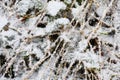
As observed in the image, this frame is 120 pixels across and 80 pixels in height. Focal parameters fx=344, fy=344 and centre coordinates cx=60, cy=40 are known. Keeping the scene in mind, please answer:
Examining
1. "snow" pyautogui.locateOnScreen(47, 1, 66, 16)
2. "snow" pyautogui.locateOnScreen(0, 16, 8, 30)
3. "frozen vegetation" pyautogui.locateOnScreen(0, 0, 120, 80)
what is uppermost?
"snow" pyautogui.locateOnScreen(47, 1, 66, 16)

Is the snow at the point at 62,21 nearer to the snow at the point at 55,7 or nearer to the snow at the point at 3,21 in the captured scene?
the snow at the point at 55,7

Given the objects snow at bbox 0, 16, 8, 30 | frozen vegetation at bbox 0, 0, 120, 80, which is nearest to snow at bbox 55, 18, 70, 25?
frozen vegetation at bbox 0, 0, 120, 80

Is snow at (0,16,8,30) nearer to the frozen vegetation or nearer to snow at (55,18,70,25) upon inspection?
the frozen vegetation

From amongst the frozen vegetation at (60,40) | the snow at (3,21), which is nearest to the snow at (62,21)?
the frozen vegetation at (60,40)

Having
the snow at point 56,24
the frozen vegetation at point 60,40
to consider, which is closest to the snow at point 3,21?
the frozen vegetation at point 60,40

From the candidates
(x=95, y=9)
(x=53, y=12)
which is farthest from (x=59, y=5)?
(x=95, y=9)

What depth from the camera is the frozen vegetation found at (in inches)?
56.2

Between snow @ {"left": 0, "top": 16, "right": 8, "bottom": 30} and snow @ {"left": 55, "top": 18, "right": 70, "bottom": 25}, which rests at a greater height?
snow @ {"left": 0, "top": 16, "right": 8, "bottom": 30}

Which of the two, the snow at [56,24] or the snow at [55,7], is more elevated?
the snow at [55,7]

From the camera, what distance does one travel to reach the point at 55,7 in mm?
1498

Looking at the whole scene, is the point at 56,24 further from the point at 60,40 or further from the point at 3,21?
the point at 3,21

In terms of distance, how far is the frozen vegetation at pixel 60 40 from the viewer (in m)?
1.43

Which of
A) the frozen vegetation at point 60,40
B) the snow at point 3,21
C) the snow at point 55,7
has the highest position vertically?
the snow at point 55,7

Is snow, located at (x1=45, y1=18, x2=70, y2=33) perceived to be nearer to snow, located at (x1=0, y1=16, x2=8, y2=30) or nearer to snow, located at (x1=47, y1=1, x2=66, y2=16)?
snow, located at (x1=47, y1=1, x2=66, y2=16)
